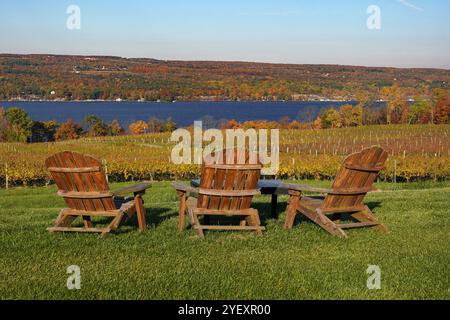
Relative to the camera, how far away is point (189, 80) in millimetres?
174125

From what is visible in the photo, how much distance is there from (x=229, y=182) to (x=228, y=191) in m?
0.10

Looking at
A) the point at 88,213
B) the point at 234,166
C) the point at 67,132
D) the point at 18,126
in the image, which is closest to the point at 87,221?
the point at 88,213

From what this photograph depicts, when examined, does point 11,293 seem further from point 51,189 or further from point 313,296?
point 51,189

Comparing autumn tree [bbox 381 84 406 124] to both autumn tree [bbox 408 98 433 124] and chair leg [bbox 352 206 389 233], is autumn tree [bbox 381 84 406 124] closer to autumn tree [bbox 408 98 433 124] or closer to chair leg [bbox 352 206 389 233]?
autumn tree [bbox 408 98 433 124]

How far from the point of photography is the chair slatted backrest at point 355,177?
6816mm

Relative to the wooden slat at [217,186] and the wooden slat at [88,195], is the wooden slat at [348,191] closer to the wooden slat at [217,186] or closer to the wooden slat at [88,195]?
the wooden slat at [217,186]

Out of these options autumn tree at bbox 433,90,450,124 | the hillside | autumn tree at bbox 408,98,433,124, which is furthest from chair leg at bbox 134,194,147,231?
the hillside

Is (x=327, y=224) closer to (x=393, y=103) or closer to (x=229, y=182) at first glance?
(x=229, y=182)

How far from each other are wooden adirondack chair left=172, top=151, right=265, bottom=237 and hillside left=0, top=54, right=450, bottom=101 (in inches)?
3998

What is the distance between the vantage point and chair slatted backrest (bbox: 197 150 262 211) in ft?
21.4

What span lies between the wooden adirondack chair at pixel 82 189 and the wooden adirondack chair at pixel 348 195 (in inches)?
84.4

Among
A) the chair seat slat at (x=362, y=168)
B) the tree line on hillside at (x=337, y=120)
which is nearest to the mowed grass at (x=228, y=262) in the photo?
the chair seat slat at (x=362, y=168)

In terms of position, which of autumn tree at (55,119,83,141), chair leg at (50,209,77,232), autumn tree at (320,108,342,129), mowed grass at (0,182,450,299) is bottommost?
autumn tree at (55,119,83,141)
